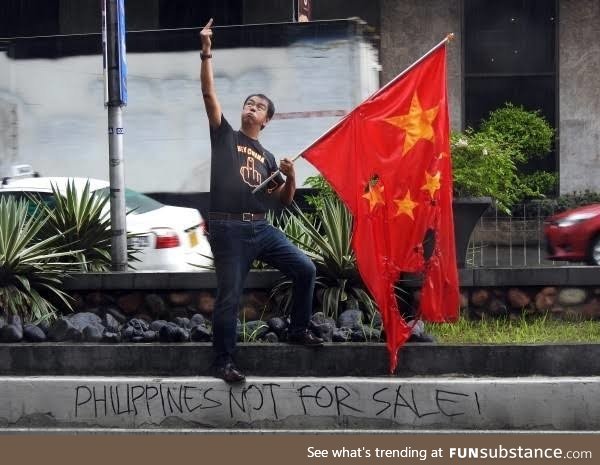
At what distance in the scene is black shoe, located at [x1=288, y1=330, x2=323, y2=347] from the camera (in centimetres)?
797

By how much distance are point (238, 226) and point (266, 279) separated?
153 centimetres

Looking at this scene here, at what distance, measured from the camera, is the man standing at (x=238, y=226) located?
7758 mm

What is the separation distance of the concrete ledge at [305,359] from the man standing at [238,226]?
18 centimetres

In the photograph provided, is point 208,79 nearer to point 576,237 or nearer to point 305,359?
point 305,359

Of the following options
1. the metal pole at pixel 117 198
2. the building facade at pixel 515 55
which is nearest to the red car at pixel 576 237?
the metal pole at pixel 117 198

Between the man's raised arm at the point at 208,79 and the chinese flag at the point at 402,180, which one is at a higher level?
the man's raised arm at the point at 208,79

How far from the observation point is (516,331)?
350 inches

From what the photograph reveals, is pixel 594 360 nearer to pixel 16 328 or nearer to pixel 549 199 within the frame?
pixel 16 328

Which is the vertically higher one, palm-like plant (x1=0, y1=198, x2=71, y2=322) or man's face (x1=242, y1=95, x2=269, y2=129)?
man's face (x1=242, y1=95, x2=269, y2=129)

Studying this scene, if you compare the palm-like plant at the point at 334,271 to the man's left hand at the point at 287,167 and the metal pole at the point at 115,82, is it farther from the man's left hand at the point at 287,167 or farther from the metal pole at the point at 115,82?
the metal pole at the point at 115,82

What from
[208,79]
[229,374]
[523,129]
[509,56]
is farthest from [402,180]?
[509,56]

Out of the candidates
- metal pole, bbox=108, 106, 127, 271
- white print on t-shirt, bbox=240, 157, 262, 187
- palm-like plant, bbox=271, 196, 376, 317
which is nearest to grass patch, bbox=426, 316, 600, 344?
palm-like plant, bbox=271, 196, 376, 317

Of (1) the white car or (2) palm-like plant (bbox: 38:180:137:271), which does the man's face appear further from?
(1) the white car

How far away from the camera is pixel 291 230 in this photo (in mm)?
10188
